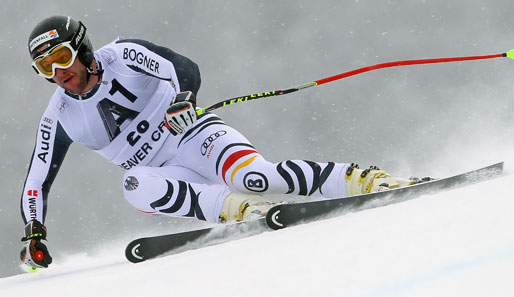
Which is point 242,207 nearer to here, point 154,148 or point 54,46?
point 154,148

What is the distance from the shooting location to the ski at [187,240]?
10.7 feet

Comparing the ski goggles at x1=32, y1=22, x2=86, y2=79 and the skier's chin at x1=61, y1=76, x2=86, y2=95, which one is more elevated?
the ski goggles at x1=32, y1=22, x2=86, y2=79

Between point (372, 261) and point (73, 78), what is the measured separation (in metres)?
2.96

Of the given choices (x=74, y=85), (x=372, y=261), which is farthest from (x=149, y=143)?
(x=372, y=261)

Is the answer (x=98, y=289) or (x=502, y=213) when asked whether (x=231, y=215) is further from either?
(x=502, y=213)

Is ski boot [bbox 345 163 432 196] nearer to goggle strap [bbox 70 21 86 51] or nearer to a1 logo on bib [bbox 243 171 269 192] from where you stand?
a1 logo on bib [bbox 243 171 269 192]

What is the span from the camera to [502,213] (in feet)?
6.24

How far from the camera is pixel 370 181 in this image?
362 centimetres

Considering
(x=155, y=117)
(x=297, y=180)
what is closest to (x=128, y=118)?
(x=155, y=117)

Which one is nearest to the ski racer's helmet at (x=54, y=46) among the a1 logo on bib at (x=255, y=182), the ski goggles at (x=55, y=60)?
the ski goggles at (x=55, y=60)

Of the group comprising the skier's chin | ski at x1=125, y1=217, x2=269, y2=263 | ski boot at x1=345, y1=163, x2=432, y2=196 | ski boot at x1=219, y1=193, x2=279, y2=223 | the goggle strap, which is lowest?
ski at x1=125, y1=217, x2=269, y2=263

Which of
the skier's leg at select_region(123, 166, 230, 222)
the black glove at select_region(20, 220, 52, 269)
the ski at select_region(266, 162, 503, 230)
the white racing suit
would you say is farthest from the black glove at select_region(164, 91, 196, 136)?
the black glove at select_region(20, 220, 52, 269)

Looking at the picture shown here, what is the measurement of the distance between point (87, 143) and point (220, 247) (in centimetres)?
198

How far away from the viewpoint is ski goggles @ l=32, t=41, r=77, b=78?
3887 mm
